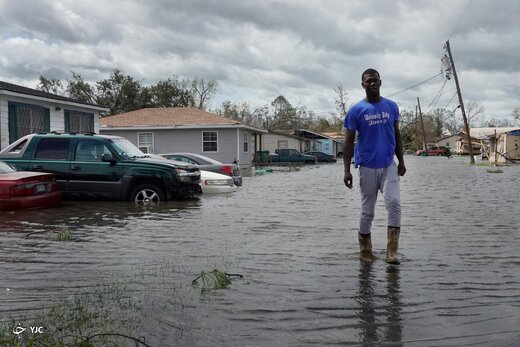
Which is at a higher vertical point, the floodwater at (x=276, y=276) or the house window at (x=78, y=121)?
the house window at (x=78, y=121)

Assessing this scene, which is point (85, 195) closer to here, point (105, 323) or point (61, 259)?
point (61, 259)

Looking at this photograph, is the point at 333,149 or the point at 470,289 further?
the point at 333,149

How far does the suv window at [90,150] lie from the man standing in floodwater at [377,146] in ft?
23.8

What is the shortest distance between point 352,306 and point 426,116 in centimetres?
12608

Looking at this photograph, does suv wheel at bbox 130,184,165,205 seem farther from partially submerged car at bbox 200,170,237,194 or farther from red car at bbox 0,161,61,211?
partially submerged car at bbox 200,170,237,194

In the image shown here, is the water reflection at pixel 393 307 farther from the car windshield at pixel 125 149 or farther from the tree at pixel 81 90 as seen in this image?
the tree at pixel 81 90

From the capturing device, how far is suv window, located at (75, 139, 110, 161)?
11.1 meters

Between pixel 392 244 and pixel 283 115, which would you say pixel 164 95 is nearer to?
pixel 283 115

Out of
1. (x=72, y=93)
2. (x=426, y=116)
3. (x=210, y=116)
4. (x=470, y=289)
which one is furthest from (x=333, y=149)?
(x=470, y=289)

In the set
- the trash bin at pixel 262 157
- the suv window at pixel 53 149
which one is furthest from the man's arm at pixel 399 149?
the trash bin at pixel 262 157

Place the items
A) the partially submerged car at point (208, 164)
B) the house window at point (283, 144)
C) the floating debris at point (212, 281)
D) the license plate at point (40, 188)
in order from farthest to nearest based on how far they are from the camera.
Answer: the house window at point (283, 144) → the partially submerged car at point (208, 164) → the license plate at point (40, 188) → the floating debris at point (212, 281)

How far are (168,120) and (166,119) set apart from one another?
1.19 ft

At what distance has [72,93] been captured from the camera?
192ft

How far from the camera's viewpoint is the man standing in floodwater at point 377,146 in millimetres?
5348
